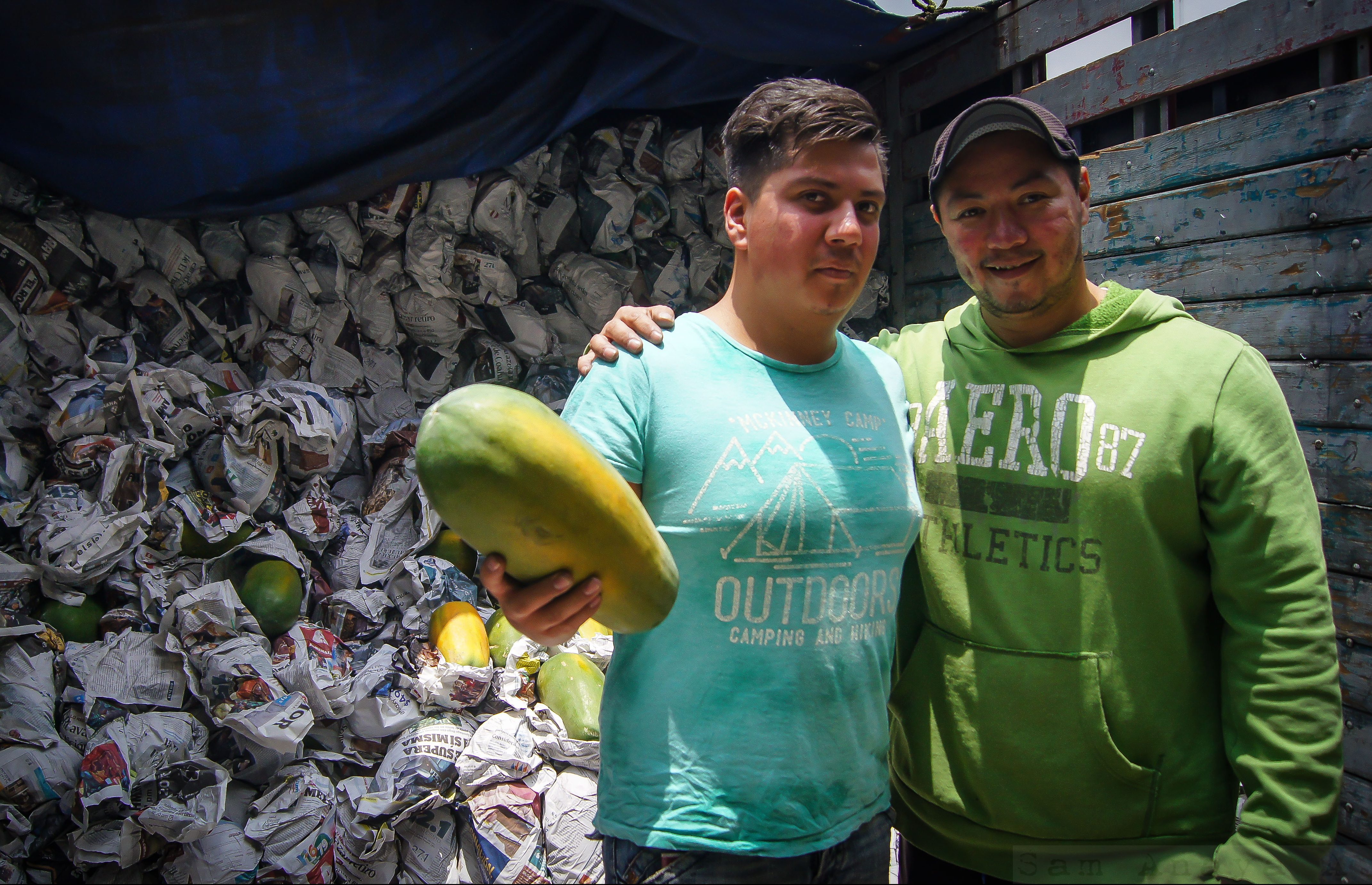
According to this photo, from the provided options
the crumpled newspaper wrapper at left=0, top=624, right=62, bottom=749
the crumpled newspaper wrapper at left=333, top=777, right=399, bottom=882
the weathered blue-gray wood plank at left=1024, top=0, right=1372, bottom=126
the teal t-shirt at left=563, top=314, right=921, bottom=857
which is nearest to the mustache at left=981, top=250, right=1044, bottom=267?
the teal t-shirt at left=563, top=314, right=921, bottom=857

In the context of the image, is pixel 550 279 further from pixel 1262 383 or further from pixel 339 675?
pixel 1262 383

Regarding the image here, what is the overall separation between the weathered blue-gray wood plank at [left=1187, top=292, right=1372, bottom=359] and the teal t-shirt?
5.55ft

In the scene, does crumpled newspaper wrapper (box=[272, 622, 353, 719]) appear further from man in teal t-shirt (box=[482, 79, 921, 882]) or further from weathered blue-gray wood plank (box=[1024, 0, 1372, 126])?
weathered blue-gray wood plank (box=[1024, 0, 1372, 126])

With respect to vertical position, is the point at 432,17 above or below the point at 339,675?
above

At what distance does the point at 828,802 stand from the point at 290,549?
2.46 m

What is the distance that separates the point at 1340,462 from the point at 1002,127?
1.59m

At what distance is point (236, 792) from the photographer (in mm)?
2486

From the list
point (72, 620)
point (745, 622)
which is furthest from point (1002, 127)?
point (72, 620)

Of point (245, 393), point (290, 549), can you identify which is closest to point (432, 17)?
point (245, 393)

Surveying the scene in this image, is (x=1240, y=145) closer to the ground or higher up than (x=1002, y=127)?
higher up

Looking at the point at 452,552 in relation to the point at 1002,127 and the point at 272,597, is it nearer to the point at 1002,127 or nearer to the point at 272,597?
the point at 272,597

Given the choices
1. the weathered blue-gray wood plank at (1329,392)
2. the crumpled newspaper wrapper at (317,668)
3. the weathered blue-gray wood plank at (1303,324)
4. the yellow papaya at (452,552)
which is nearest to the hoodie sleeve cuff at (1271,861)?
the weathered blue-gray wood plank at (1329,392)

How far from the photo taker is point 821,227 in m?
1.33

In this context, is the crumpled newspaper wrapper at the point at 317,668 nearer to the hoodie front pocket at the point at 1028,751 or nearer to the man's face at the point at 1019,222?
the hoodie front pocket at the point at 1028,751
